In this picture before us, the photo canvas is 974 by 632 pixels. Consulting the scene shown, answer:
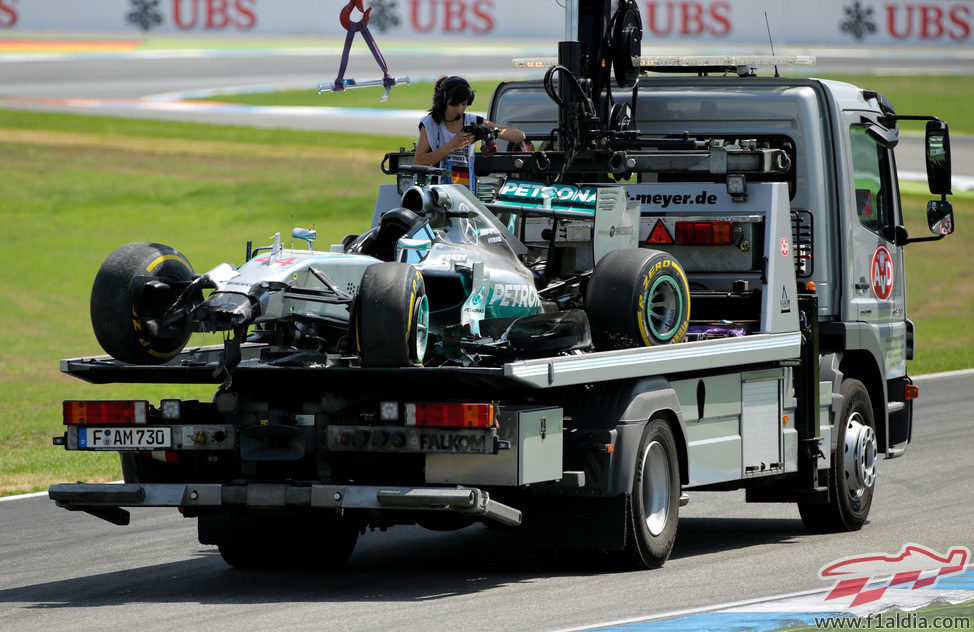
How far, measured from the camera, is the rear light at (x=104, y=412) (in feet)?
28.0

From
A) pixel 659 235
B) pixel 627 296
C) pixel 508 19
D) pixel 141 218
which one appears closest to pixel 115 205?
pixel 141 218

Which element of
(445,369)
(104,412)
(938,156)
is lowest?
(104,412)

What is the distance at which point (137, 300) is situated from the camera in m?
8.30

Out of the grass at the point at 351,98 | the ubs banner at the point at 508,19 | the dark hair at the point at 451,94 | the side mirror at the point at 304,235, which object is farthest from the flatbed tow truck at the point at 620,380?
the ubs banner at the point at 508,19

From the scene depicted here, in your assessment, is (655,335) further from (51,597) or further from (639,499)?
(51,597)

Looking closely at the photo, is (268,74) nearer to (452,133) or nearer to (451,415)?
(452,133)

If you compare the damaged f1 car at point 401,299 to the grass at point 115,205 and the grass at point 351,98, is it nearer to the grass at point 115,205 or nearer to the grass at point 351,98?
the grass at point 115,205

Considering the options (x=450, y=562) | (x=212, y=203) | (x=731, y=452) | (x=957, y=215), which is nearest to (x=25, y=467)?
(x=450, y=562)

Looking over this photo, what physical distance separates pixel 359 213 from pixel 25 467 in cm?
2101

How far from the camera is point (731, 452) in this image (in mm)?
9656

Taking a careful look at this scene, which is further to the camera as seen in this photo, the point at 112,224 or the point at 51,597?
the point at 112,224

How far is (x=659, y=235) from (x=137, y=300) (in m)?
3.49

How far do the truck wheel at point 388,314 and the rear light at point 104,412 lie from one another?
1.34 metres

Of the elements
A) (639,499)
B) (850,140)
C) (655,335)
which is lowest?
(639,499)
